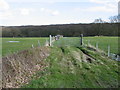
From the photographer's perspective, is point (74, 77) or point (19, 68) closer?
point (19, 68)

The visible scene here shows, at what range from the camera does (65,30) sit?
51.0 m

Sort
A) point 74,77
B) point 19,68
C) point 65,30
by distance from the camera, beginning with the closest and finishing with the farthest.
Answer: point 19,68 < point 74,77 < point 65,30

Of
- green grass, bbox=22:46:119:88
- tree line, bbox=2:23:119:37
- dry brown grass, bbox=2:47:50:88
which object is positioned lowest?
green grass, bbox=22:46:119:88

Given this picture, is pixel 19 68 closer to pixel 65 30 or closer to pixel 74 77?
pixel 74 77

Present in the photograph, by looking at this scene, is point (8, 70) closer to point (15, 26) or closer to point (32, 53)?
point (32, 53)

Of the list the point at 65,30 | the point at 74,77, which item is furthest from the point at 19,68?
the point at 65,30

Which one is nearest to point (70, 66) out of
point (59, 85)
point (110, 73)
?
point (110, 73)

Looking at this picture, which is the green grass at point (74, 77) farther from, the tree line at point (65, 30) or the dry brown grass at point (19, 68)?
the tree line at point (65, 30)

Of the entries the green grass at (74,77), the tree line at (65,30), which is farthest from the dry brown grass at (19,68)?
the tree line at (65,30)

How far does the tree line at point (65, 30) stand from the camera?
49.9 meters

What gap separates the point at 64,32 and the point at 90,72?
42.6 m

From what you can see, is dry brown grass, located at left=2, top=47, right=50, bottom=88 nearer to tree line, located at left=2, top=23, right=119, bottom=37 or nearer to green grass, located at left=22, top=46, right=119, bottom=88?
green grass, located at left=22, top=46, right=119, bottom=88

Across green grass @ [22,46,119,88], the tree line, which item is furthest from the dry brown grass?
the tree line

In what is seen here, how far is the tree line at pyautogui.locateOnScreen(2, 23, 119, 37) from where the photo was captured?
49.9 metres
